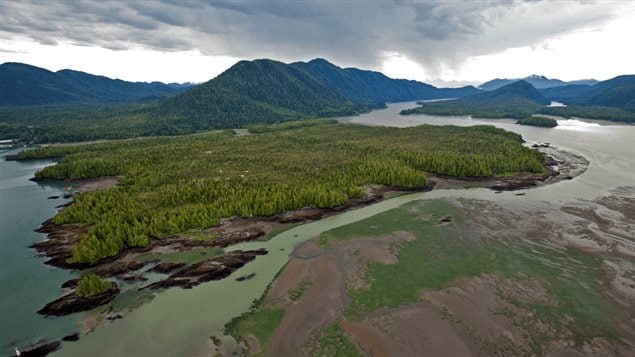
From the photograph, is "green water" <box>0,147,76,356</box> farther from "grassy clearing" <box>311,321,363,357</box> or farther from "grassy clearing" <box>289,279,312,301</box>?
"grassy clearing" <box>311,321,363,357</box>

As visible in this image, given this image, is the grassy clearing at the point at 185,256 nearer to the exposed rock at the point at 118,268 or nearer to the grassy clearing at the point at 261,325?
the exposed rock at the point at 118,268

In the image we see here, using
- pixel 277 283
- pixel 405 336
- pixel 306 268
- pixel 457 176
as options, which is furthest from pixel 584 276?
pixel 457 176

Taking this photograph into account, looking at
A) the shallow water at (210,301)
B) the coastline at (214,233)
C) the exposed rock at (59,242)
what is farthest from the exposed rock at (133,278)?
the exposed rock at (59,242)

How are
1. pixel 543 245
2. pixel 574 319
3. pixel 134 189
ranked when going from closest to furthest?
pixel 574 319 → pixel 543 245 → pixel 134 189

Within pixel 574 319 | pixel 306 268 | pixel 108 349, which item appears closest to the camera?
pixel 108 349

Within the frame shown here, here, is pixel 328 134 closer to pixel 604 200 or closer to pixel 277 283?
pixel 604 200

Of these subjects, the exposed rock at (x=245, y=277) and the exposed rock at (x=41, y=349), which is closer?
the exposed rock at (x=41, y=349)

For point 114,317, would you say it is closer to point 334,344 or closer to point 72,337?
point 72,337
